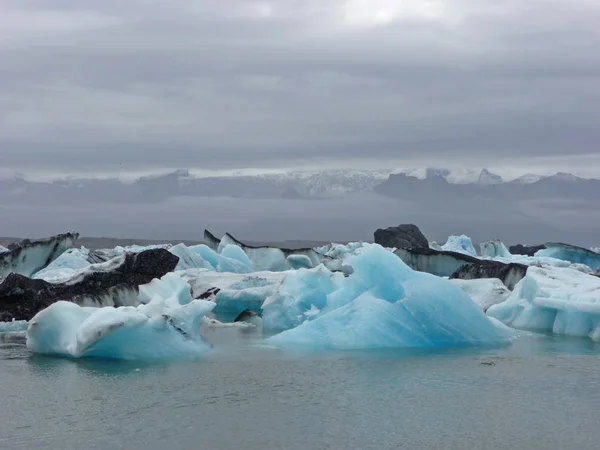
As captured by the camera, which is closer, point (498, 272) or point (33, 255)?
point (33, 255)

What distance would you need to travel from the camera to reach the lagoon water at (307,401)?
8.16m

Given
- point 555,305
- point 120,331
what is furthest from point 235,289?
point 120,331

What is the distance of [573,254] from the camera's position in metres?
32.7

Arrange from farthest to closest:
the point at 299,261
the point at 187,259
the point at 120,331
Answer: the point at 299,261, the point at 187,259, the point at 120,331

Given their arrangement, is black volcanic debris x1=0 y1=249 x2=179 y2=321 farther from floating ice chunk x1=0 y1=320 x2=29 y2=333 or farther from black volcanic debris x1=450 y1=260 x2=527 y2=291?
black volcanic debris x1=450 y1=260 x2=527 y2=291

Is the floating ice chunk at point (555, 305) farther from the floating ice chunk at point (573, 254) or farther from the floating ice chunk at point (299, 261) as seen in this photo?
the floating ice chunk at point (573, 254)

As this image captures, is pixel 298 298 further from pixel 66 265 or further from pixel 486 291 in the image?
pixel 66 265

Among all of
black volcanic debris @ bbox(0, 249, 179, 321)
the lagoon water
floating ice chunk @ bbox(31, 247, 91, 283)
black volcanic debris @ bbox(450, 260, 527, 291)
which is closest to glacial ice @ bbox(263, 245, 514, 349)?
the lagoon water

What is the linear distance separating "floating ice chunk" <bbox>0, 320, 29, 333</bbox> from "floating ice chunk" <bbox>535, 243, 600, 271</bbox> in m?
21.7

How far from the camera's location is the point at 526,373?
455 inches

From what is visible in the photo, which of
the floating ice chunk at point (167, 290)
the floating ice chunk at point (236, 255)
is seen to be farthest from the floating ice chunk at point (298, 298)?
the floating ice chunk at point (236, 255)

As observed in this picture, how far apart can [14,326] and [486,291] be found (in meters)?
9.18

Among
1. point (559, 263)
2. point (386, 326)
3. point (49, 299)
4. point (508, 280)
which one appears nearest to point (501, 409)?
point (386, 326)

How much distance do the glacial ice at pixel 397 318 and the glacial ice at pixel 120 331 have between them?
1733 millimetres
